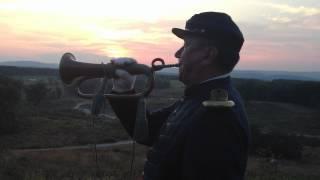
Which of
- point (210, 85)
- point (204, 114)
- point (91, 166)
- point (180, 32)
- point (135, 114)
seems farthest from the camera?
Answer: point (91, 166)

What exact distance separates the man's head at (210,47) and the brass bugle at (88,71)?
0.79 ft

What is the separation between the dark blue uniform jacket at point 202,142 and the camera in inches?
121

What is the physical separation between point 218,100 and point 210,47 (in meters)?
0.43

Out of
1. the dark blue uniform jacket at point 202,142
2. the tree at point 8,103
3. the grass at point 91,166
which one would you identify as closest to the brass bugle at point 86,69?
the dark blue uniform jacket at point 202,142

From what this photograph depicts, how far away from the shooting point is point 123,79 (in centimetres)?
371

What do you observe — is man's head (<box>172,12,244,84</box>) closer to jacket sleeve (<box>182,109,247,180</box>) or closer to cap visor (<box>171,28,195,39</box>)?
cap visor (<box>171,28,195,39</box>)

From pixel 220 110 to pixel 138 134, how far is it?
0.78m

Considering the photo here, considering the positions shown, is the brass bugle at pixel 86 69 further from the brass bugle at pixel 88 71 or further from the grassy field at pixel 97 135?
the grassy field at pixel 97 135

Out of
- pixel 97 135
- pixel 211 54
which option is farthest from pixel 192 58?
pixel 97 135

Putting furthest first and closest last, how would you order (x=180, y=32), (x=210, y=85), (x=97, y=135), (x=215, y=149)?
(x=97, y=135)
(x=180, y=32)
(x=210, y=85)
(x=215, y=149)

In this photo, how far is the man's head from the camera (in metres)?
3.45

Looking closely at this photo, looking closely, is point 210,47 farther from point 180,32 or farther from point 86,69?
point 86,69

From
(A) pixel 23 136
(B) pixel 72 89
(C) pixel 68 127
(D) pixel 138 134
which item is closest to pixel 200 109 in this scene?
(D) pixel 138 134

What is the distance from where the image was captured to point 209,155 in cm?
307
